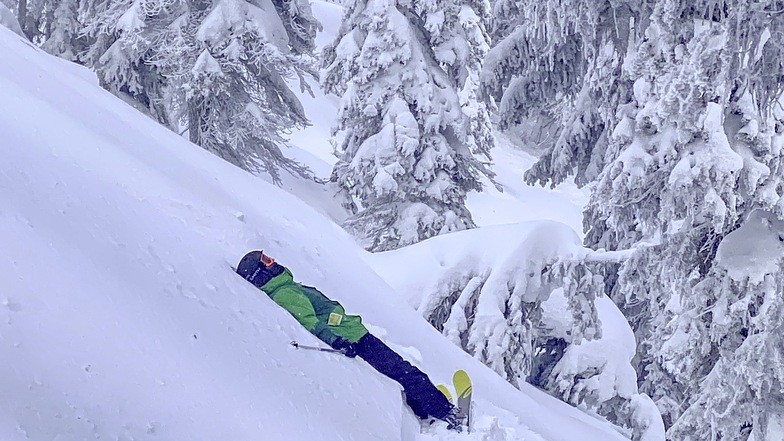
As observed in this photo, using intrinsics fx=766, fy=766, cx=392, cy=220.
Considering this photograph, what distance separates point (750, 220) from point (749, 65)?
1.98 metres

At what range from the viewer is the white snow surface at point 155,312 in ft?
11.0

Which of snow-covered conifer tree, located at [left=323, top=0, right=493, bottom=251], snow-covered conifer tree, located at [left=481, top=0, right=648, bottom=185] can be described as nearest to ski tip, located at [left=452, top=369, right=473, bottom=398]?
snow-covered conifer tree, located at [left=481, top=0, right=648, bottom=185]

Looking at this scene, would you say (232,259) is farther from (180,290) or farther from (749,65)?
(749,65)

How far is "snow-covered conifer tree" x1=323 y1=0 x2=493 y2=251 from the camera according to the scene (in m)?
13.7

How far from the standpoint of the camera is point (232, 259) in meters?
5.43

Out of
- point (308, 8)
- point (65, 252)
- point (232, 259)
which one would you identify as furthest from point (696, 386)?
point (308, 8)

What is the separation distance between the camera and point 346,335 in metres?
5.17

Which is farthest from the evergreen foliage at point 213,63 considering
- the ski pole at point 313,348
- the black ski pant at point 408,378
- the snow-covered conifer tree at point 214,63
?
the ski pole at point 313,348

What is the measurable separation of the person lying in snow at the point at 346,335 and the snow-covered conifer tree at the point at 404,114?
841 cm

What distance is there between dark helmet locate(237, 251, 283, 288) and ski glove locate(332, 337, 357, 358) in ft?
2.17

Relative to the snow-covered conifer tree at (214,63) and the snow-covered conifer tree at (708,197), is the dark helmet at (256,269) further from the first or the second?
the snow-covered conifer tree at (214,63)

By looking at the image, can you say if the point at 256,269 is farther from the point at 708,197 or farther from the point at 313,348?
the point at 708,197

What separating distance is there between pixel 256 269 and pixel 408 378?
1.28 metres

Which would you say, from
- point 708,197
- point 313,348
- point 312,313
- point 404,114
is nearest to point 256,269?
point 312,313
